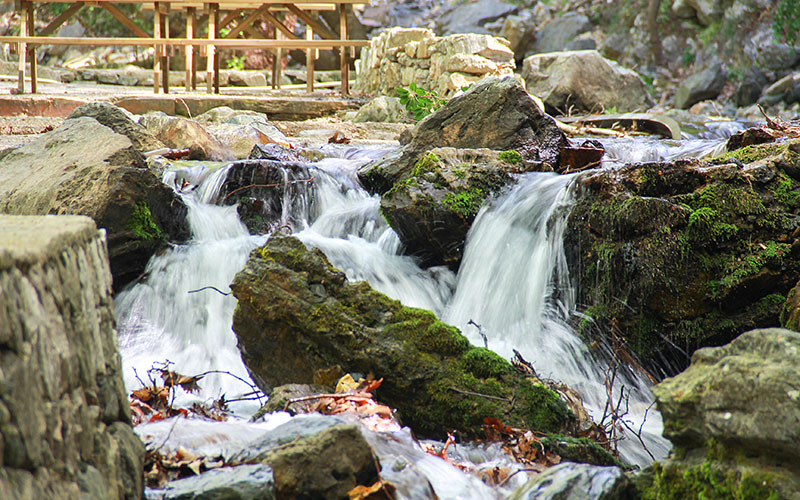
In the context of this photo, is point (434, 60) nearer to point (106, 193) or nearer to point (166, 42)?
point (166, 42)

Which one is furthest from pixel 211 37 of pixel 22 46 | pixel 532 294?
pixel 532 294

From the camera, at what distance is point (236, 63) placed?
22281mm

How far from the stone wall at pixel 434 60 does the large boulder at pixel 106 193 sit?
6.52 meters

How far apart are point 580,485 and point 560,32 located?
23.4 meters

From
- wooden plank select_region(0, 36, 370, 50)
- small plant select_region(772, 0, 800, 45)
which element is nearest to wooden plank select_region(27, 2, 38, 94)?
wooden plank select_region(0, 36, 370, 50)

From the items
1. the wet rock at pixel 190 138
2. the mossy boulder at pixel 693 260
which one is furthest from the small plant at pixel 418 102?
the mossy boulder at pixel 693 260

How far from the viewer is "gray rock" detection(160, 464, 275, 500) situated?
5.99 feet

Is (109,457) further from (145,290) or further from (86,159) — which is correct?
(86,159)

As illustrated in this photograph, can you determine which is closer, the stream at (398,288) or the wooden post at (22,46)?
the stream at (398,288)

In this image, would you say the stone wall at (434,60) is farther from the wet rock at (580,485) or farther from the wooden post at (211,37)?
the wet rock at (580,485)

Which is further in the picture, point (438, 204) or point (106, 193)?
point (438, 204)

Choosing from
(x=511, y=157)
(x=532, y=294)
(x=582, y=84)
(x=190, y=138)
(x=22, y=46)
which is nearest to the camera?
(x=532, y=294)

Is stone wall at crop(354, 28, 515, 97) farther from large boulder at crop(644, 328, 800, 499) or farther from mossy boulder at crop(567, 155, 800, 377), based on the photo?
large boulder at crop(644, 328, 800, 499)

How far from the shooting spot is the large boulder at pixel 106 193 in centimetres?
513
